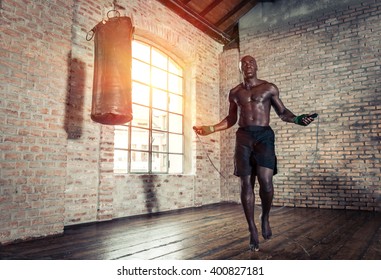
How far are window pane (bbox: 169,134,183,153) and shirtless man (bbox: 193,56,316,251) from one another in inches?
116

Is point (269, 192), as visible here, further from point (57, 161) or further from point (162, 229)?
point (57, 161)

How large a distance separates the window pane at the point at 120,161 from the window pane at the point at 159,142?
0.67 meters

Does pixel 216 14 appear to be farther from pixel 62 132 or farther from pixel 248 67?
pixel 62 132

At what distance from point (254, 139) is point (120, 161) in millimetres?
2578

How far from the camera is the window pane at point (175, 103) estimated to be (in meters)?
5.75

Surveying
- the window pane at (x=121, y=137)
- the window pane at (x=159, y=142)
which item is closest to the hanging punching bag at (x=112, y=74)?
the window pane at (x=121, y=137)

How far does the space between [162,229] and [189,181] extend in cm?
231

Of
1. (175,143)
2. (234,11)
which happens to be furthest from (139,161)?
(234,11)

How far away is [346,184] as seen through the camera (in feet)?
17.1

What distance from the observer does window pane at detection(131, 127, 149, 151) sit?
15.8 ft

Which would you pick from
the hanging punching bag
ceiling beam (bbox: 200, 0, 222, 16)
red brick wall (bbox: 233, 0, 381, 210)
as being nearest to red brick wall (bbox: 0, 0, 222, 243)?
the hanging punching bag

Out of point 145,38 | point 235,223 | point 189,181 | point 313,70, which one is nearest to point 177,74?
point 145,38

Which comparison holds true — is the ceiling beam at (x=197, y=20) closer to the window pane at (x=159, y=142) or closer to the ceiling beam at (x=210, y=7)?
the ceiling beam at (x=210, y=7)

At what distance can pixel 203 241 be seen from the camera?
2791mm
